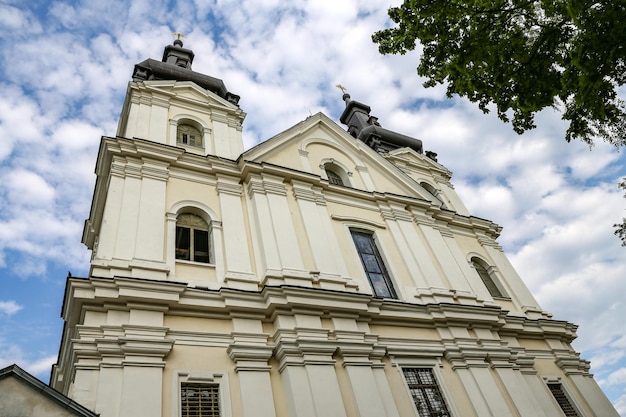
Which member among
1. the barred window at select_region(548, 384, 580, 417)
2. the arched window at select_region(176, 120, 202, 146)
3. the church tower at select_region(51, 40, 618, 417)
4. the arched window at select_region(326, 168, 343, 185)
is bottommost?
the barred window at select_region(548, 384, 580, 417)

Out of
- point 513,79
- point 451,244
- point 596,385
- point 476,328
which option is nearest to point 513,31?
point 513,79

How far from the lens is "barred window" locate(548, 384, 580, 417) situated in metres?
12.8

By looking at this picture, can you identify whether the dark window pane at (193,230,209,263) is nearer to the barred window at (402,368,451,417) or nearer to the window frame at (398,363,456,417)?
the window frame at (398,363,456,417)

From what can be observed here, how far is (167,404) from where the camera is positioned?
7.68 metres

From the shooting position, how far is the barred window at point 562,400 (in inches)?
503

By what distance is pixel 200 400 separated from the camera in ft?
26.5

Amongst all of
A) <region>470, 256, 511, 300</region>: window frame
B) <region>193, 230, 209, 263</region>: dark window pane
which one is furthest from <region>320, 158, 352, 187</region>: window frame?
<region>193, 230, 209, 263</region>: dark window pane

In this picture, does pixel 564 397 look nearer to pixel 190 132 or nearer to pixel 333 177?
pixel 333 177

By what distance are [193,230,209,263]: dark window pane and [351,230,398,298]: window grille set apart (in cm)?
454

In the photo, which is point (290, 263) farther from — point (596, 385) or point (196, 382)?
point (596, 385)

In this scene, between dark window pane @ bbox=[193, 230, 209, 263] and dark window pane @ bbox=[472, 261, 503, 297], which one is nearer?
dark window pane @ bbox=[193, 230, 209, 263]

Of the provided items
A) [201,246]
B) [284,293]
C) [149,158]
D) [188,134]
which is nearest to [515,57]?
[284,293]

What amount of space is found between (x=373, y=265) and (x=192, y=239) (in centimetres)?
527

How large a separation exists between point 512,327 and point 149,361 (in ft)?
34.7
